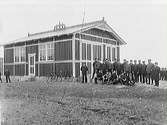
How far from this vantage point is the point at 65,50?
2098 cm

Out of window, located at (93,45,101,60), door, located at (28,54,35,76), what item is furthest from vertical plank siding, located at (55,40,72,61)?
door, located at (28,54,35,76)

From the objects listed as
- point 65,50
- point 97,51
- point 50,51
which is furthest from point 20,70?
point 97,51

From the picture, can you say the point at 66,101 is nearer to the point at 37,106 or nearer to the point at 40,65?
the point at 37,106

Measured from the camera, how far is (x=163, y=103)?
1072 cm

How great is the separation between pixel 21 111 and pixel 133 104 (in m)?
4.14

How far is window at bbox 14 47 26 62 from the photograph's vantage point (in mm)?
25578

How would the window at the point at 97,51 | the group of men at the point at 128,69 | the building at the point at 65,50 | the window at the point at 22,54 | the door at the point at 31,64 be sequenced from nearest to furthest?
the group of men at the point at 128,69 → the building at the point at 65,50 → the window at the point at 97,51 → the door at the point at 31,64 → the window at the point at 22,54

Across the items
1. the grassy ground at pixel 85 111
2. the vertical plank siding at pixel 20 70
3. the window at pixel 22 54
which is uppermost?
the window at pixel 22 54

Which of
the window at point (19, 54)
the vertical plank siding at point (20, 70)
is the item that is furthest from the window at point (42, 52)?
the vertical plank siding at point (20, 70)

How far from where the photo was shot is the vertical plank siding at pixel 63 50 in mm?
20663

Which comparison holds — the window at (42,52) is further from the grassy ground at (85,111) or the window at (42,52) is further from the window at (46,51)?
the grassy ground at (85,111)

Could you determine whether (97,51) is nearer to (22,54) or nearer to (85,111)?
(22,54)

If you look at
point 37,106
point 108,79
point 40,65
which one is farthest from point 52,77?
point 37,106

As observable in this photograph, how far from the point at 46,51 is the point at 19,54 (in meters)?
4.46
